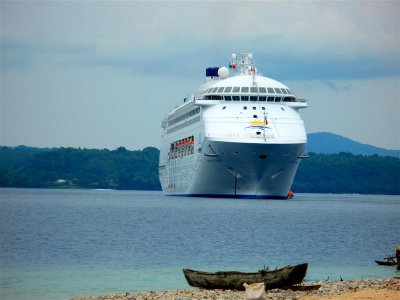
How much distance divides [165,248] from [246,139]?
37502 mm

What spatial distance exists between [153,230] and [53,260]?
58.4 ft

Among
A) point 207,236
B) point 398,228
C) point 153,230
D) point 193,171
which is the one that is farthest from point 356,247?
point 193,171

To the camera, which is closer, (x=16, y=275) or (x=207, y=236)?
(x=16, y=275)

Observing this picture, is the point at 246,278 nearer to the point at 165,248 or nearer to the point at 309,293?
the point at 309,293

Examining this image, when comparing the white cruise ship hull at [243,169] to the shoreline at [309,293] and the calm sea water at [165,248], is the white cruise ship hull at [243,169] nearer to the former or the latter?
the calm sea water at [165,248]

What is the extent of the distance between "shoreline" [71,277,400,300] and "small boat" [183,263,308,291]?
9.6 inches

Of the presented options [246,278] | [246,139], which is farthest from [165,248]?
[246,139]

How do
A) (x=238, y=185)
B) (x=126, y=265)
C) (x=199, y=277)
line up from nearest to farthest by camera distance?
(x=199, y=277)
(x=126, y=265)
(x=238, y=185)

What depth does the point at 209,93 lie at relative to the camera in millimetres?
91500

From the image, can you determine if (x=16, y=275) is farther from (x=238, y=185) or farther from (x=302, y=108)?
(x=302, y=108)

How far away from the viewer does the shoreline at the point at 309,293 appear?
1078 inches

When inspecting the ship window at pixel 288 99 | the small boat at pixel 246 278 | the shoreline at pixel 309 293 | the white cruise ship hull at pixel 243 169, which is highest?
the ship window at pixel 288 99

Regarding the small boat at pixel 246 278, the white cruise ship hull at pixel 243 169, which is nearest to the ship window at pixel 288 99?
the white cruise ship hull at pixel 243 169

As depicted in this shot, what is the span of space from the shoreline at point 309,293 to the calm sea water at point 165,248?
3.11 metres
